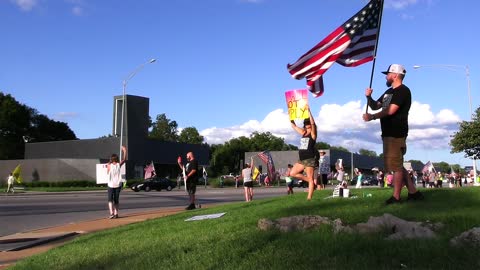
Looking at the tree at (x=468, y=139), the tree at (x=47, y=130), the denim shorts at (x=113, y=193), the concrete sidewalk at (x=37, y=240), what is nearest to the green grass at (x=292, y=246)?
the concrete sidewalk at (x=37, y=240)

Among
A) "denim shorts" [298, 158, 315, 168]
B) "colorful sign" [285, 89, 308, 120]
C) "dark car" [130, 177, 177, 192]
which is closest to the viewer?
"denim shorts" [298, 158, 315, 168]

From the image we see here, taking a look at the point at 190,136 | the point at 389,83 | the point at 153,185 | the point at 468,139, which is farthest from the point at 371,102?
the point at 190,136

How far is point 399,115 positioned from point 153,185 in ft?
128

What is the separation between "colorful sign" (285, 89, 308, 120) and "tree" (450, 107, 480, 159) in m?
26.9

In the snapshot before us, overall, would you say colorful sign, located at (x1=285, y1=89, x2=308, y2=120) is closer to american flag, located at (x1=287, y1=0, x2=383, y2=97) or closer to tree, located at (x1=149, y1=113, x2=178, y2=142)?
american flag, located at (x1=287, y1=0, x2=383, y2=97)

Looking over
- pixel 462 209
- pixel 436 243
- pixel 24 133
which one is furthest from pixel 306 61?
pixel 24 133

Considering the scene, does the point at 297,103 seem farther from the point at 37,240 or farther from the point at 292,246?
the point at 37,240

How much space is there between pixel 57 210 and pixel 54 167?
40654 mm

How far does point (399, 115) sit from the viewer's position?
7.84m

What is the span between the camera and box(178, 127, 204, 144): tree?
116 m

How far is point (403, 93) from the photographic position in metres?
7.77

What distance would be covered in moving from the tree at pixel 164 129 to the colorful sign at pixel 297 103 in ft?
349

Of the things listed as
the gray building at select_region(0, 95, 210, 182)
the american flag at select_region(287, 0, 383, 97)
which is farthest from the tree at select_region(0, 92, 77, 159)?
the american flag at select_region(287, 0, 383, 97)

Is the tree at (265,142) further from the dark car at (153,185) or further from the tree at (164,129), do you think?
the dark car at (153,185)
